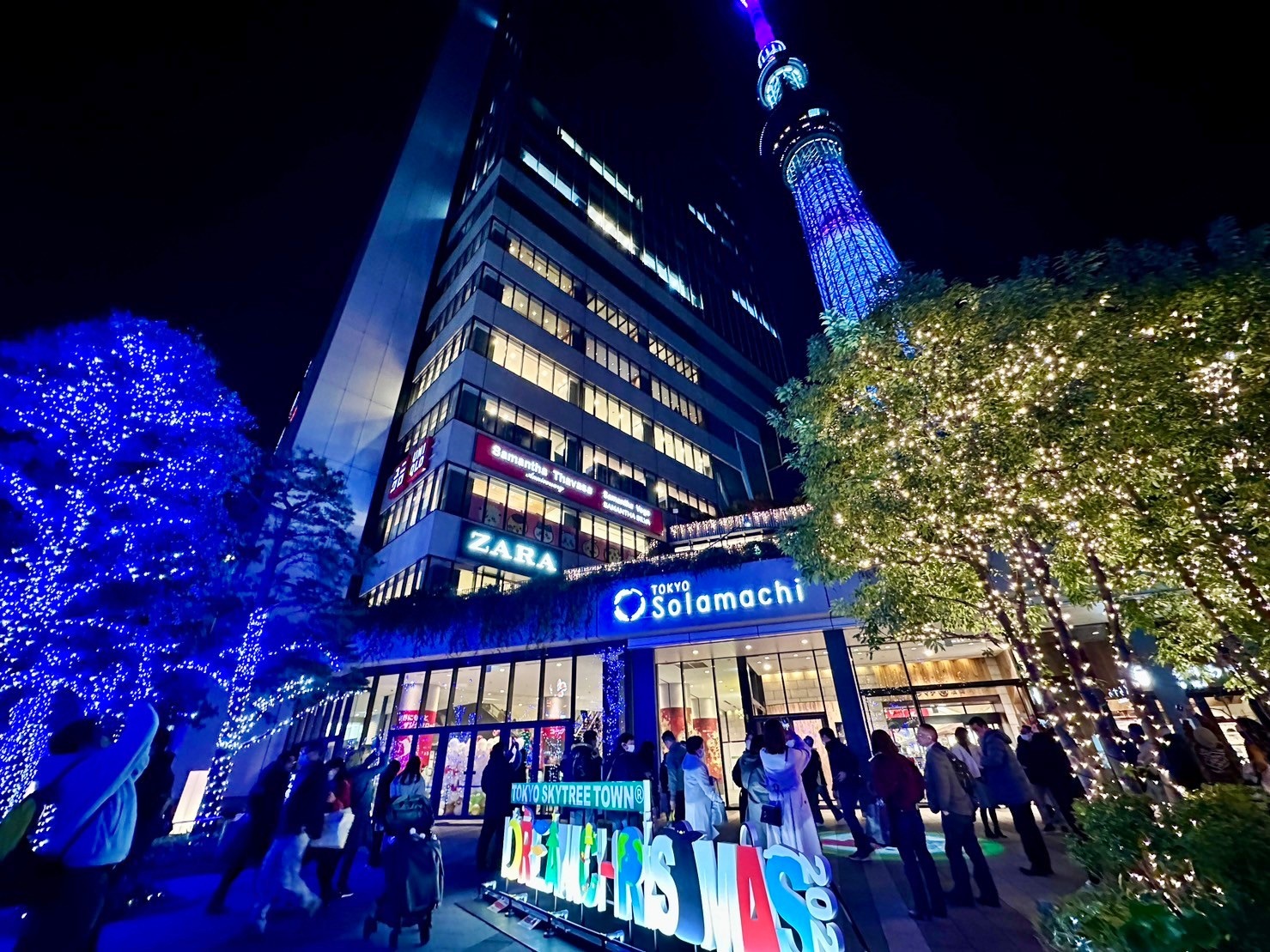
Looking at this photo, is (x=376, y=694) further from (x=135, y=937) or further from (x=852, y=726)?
(x=852, y=726)

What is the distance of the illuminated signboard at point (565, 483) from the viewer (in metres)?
20.9

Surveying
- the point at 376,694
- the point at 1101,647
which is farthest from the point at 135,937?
the point at 1101,647

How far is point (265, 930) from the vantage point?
5566mm

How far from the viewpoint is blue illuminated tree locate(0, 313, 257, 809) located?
355 inches

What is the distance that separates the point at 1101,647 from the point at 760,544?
10672 millimetres

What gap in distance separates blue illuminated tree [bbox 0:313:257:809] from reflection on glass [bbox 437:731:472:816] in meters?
6.43

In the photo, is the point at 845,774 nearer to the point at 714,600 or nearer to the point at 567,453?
the point at 714,600

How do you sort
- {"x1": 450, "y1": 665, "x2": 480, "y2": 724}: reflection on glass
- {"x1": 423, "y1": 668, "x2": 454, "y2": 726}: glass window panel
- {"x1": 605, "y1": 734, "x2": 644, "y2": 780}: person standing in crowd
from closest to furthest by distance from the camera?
{"x1": 605, "y1": 734, "x2": 644, "y2": 780}: person standing in crowd → {"x1": 450, "y1": 665, "x2": 480, "y2": 724}: reflection on glass → {"x1": 423, "y1": 668, "x2": 454, "y2": 726}: glass window panel

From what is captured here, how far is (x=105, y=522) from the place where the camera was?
9992 millimetres

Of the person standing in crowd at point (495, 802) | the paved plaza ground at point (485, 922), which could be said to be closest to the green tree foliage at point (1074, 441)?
the paved plaza ground at point (485, 922)

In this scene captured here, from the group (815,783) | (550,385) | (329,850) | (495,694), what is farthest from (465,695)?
(550,385)

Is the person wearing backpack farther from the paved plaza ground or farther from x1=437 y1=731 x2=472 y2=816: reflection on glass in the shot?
x1=437 y1=731 x2=472 y2=816: reflection on glass

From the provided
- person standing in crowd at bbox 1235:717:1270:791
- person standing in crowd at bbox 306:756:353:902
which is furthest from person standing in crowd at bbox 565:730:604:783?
person standing in crowd at bbox 1235:717:1270:791

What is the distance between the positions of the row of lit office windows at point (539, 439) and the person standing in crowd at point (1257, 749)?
21.0 meters
